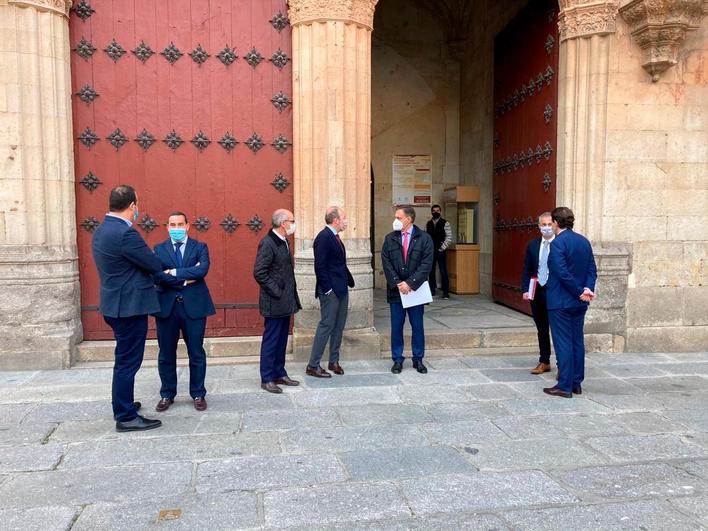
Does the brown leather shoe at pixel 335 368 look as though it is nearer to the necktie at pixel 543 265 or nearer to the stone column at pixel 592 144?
the necktie at pixel 543 265

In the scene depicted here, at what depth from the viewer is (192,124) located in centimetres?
650

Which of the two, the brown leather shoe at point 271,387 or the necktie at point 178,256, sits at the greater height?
the necktie at point 178,256

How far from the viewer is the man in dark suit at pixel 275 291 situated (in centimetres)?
509

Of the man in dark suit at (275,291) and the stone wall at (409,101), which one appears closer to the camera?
the man in dark suit at (275,291)

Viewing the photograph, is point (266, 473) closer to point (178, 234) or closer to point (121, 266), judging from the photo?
point (121, 266)

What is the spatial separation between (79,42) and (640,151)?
6585 millimetres

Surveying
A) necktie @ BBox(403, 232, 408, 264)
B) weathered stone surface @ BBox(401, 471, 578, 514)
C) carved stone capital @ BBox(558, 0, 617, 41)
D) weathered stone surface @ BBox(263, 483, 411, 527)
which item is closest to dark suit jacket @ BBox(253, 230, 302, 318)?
necktie @ BBox(403, 232, 408, 264)

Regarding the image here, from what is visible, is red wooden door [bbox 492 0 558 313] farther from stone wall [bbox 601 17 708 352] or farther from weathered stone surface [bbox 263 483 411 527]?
weathered stone surface [bbox 263 483 411 527]

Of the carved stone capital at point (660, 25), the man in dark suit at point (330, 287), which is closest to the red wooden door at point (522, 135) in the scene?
the carved stone capital at point (660, 25)

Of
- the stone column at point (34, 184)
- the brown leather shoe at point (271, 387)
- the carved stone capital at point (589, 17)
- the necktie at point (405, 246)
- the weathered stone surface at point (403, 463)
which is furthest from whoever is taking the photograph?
the carved stone capital at point (589, 17)

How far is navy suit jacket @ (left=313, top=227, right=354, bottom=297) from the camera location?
5.61m

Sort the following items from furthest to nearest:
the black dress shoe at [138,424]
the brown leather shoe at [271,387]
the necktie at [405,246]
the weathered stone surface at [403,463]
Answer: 1. the necktie at [405,246]
2. the brown leather shoe at [271,387]
3. the black dress shoe at [138,424]
4. the weathered stone surface at [403,463]

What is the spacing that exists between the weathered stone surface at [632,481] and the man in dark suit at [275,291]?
8.74ft

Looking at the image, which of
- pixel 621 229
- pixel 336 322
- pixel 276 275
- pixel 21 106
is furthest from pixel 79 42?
pixel 621 229
